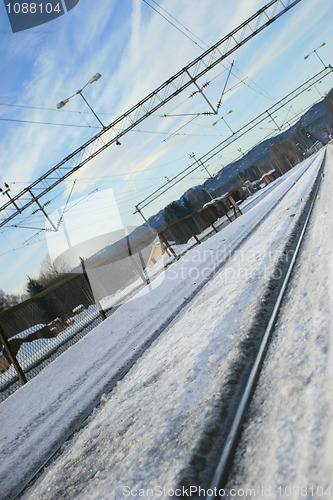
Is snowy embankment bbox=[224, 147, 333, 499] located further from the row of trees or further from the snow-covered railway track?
the row of trees

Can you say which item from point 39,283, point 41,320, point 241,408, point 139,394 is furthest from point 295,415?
point 39,283

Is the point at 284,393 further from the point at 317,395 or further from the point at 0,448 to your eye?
the point at 0,448

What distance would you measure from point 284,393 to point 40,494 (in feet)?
5.90

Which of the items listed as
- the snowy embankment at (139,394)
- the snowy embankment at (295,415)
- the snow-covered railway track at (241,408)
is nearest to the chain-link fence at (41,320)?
the snowy embankment at (139,394)

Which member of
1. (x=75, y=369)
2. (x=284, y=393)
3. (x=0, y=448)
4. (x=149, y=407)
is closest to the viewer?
(x=284, y=393)

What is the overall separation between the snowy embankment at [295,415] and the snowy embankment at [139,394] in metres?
0.34

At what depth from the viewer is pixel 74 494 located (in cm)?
164

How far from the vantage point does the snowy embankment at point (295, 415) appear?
1.04 meters

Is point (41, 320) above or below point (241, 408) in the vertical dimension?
above

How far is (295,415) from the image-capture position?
1.28m

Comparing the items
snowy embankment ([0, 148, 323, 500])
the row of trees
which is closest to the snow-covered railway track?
snowy embankment ([0, 148, 323, 500])

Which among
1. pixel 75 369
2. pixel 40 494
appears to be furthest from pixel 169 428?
pixel 75 369

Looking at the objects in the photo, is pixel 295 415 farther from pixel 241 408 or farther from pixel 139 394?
pixel 139 394

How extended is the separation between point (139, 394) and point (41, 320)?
7062 mm
